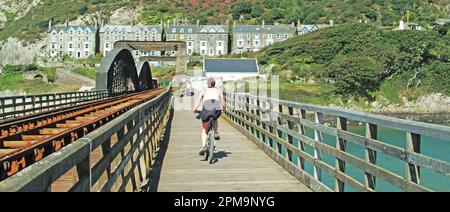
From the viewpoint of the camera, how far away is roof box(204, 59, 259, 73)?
9126 cm

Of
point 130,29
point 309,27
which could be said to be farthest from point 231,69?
point 130,29

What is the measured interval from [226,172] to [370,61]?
81549 mm

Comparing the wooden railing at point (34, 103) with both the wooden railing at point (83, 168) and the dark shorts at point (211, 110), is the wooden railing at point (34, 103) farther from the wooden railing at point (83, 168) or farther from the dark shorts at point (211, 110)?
the wooden railing at point (83, 168)

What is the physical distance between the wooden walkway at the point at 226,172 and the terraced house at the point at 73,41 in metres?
140

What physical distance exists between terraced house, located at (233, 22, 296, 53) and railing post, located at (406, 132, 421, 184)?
136 m

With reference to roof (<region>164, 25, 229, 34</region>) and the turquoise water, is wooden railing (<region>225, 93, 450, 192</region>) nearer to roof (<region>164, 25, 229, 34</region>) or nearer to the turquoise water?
the turquoise water

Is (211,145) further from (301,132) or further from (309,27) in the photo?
(309,27)

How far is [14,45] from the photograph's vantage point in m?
166

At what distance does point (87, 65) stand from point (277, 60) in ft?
157

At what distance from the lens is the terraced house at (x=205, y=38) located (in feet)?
462

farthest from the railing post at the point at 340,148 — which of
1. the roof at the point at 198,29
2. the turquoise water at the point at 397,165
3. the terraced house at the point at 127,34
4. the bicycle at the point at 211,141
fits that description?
the terraced house at the point at 127,34

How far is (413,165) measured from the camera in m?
4.47

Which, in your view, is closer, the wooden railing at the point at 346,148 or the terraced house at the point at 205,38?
the wooden railing at the point at 346,148

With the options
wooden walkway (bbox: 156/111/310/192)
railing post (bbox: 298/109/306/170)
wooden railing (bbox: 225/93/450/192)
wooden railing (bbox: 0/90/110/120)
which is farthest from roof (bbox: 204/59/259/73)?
railing post (bbox: 298/109/306/170)
